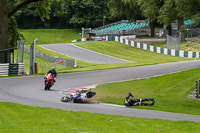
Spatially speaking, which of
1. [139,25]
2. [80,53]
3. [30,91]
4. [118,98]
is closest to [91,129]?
[118,98]

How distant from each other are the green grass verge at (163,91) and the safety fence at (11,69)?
30.9 feet

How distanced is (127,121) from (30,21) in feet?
285

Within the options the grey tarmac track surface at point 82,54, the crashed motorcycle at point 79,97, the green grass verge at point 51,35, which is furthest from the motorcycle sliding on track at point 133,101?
the green grass verge at point 51,35

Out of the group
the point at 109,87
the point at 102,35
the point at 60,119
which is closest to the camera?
the point at 60,119

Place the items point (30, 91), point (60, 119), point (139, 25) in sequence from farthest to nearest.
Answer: point (139, 25) → point (30, 91) → point (60, 119)

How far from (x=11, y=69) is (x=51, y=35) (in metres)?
58.7

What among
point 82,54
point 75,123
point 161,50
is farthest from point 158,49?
point 75,123

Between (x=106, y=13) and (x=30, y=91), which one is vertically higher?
(x=106, y=13)

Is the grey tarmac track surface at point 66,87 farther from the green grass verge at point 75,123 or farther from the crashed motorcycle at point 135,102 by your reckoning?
the green grass verge at point 75,123

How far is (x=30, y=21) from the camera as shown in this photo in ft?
320

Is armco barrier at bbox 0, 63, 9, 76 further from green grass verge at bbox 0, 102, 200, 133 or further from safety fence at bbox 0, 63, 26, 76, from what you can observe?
green grass verge at bbox 0, 102, 200, 133

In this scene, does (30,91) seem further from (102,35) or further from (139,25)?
(139,25)

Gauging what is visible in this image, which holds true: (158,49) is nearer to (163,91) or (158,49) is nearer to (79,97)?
(163,91)

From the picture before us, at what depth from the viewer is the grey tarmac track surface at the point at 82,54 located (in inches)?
2046
